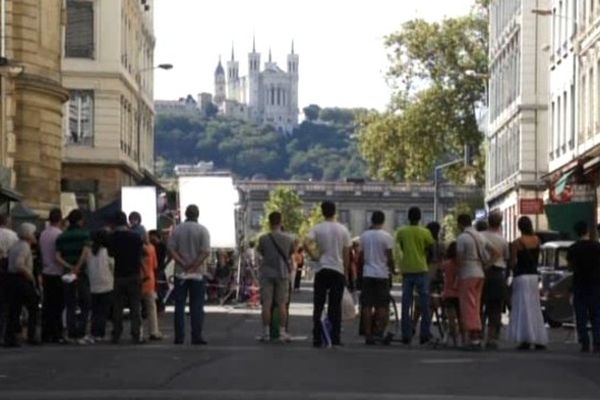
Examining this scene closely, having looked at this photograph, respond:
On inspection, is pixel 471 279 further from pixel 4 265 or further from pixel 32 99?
pixel 32 99

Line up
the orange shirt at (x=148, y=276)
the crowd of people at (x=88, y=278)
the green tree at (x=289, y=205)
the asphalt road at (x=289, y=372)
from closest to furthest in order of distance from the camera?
the asphalt road at (x=289, y=372) → the crowd of people at (x=88, y=278) → the orange shirt at (x=148, y=276) → the green tree at (x=289, y=205)

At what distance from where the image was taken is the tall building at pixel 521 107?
80.5m

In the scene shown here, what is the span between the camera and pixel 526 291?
29031mm

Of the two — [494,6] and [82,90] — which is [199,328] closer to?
[82,90]

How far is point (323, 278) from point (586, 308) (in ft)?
11.9

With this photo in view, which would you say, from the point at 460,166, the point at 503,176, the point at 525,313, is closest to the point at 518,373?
the point at 525,313

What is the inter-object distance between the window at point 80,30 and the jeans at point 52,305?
4481cm

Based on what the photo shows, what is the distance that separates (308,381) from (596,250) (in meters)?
8.46

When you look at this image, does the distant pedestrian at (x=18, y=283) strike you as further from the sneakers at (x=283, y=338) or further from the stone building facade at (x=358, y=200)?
the stone building facade at (x=358, y=200)

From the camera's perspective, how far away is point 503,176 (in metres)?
90.7

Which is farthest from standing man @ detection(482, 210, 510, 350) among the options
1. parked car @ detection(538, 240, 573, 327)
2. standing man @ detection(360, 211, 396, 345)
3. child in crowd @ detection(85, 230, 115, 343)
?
parked car @ detection(538, 240, 573, 327)

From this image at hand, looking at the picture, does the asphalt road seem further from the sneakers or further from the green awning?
the green awning

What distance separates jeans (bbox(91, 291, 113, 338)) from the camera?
2981 centimetres

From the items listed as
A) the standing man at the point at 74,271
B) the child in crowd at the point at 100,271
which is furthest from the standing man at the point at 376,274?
the standing man at the point at 74,271
